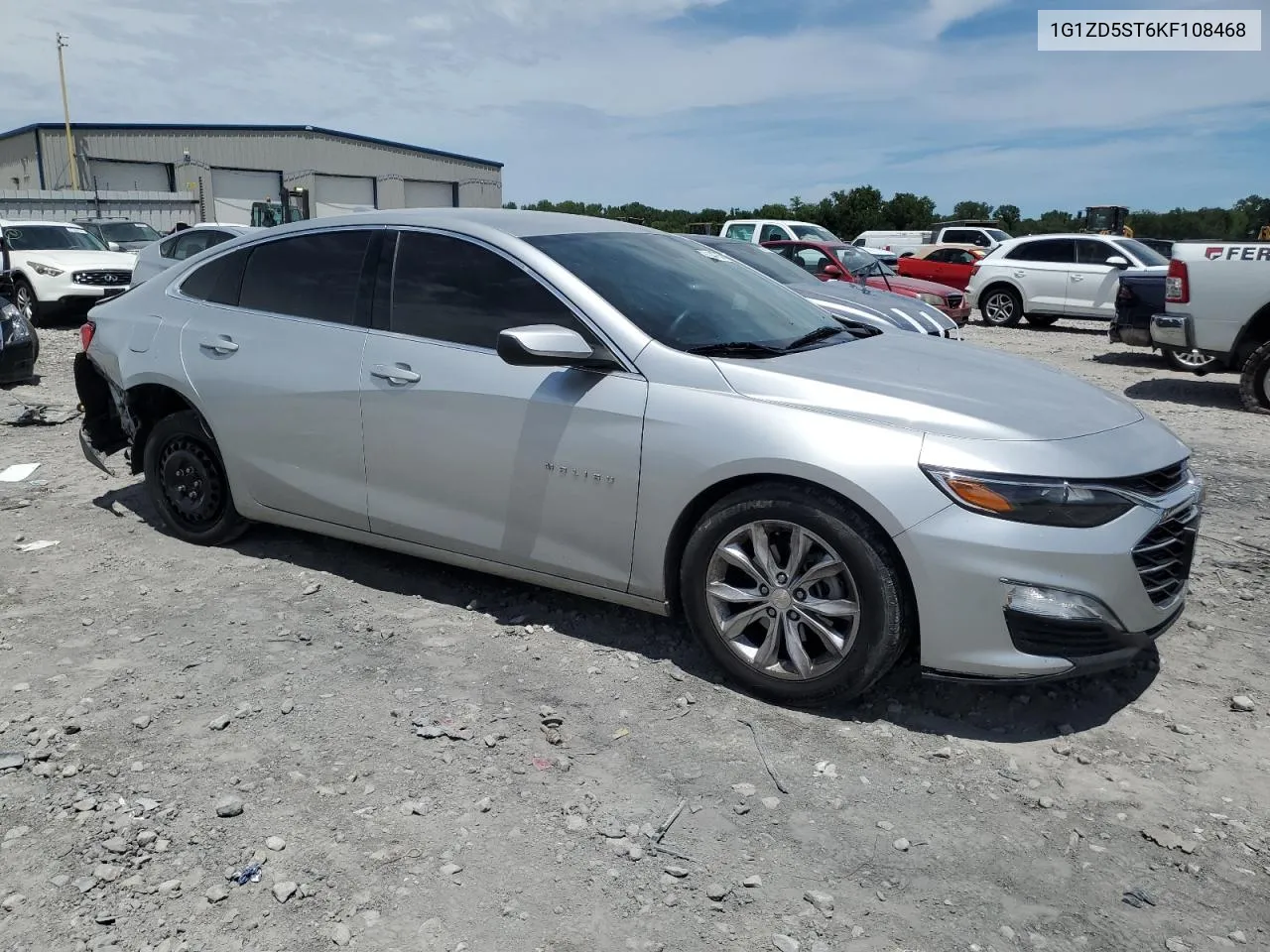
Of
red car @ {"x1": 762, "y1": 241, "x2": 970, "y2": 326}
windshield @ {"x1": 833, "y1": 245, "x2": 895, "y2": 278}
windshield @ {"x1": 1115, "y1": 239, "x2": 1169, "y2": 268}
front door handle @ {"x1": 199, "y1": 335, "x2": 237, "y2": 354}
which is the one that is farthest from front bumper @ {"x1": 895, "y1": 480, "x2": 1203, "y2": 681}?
windshield @ {"x1": 1115, "y1": 239, "x2": 1169, "y2": 268}

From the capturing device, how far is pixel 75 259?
52.1ft

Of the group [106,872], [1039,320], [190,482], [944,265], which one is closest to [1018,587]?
[106,872]

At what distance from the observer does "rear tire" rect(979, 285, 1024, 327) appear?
18.3 m

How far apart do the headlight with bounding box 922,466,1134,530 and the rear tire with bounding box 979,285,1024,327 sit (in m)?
16.2

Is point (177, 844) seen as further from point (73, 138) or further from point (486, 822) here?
point (73, 138)

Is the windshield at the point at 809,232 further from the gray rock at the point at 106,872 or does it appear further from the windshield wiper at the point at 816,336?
the gray rock at the point at 106,872

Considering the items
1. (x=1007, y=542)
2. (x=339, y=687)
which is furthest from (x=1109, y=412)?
(x=339, y=687)

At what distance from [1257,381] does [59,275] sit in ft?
50.9

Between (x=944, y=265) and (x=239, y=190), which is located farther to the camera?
(x=239, y=190)

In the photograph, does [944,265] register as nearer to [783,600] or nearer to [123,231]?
[123,231]

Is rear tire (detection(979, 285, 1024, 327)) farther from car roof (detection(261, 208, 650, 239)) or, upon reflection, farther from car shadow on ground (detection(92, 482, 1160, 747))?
car shadow on ground (detection(92, 482, 1160, 747))

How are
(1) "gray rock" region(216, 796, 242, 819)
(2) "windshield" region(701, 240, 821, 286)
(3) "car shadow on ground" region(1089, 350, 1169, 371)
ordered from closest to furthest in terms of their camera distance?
1. (1) "gray rock" region(216, 796, 242, 819)
2. (2) "windshield" region(701, 240, 821, 286)
3. (3) "car shadow on ground" region(1089, 350, 1169, 371)

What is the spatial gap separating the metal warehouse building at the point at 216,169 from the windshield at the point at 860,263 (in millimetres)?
30771

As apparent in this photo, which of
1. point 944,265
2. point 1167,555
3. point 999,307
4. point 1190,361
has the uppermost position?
point 944,265
